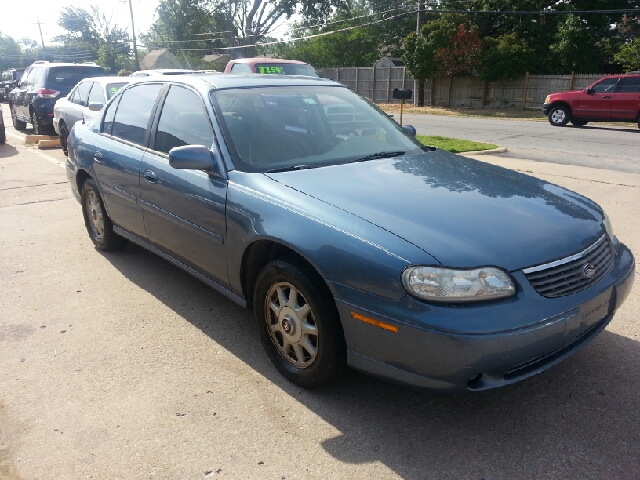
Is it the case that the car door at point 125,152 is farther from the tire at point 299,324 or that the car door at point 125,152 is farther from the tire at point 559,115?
the tire at point 559,115

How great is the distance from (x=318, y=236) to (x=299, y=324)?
0.52 m

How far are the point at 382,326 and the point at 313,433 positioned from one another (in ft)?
2.27

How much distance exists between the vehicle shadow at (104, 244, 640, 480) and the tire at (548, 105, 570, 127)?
1706 cm

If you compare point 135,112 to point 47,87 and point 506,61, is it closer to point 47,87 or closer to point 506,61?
point 47,87

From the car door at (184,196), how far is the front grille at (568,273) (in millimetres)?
1770

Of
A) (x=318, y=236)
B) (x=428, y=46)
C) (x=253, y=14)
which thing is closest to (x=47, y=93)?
(x=318, y=236)

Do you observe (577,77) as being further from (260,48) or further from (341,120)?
(260,48)

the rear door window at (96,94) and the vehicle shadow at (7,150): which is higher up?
the rear door window at (96,94)

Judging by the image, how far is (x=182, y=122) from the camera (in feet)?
13.1

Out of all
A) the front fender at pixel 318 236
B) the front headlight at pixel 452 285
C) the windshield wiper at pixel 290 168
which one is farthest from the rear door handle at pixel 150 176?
the front headlight at pixel 452 285

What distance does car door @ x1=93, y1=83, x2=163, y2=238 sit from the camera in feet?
14.4

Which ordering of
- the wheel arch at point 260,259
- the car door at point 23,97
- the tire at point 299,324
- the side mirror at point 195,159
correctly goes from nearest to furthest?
the tire at point 299,324, the wheel arch at point 260,259, the side mirror at point 195,159, the car door at point 23,97

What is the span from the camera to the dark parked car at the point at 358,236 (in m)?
2.50

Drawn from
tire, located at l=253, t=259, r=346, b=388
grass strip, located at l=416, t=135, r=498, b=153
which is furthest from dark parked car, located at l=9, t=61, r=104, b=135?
tire, located at l=253, t=259, r=346, b=388
